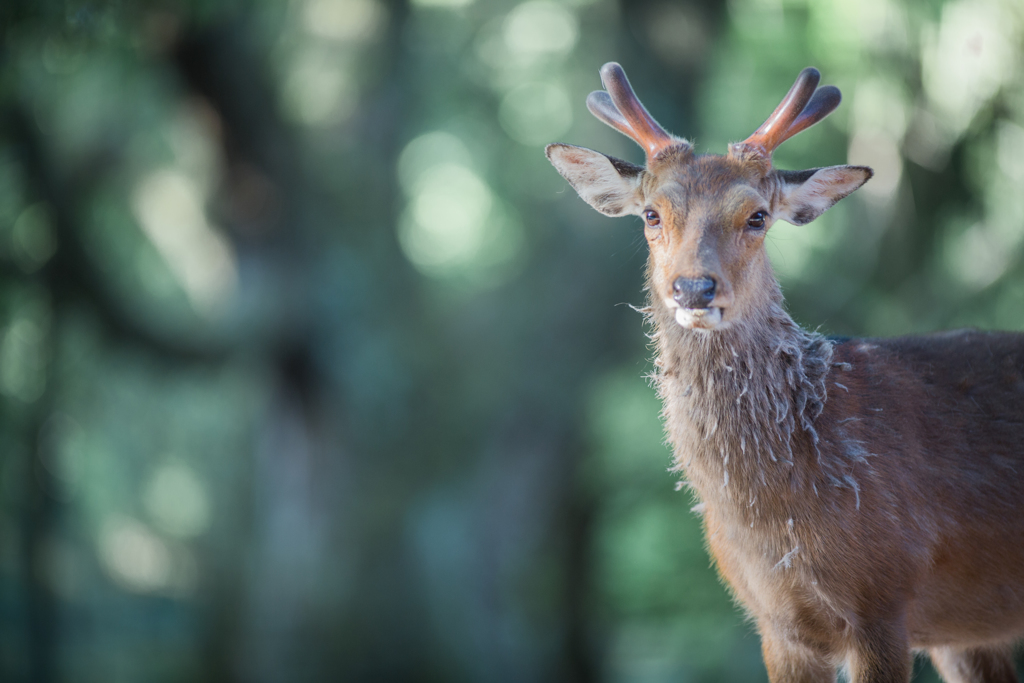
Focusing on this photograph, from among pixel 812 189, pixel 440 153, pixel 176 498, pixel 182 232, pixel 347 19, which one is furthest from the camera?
pixel 176 498

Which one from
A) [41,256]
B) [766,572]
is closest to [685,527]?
[41,256]

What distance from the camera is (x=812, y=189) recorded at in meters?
3.13

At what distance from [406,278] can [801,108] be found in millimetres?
5917

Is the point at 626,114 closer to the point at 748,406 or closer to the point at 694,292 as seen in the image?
the point at 694,292

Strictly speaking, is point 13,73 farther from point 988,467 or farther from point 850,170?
point 988,467

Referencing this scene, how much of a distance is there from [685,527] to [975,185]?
579cm

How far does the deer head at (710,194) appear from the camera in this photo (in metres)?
2.85

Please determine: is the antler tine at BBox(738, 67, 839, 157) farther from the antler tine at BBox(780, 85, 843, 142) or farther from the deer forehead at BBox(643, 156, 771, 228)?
the deer forehead at BBox(643, 156, 771, 228)

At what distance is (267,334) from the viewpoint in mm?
8188

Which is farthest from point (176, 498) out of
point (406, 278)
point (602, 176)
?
point (602, 176)

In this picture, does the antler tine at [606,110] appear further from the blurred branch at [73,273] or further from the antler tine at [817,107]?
the blurred branch at [73,273]

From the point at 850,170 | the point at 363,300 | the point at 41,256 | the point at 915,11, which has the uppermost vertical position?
the point at 915,11

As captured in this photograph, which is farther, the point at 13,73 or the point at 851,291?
the point at 851,291

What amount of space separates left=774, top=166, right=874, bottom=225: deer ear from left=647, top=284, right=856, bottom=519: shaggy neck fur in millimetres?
300
